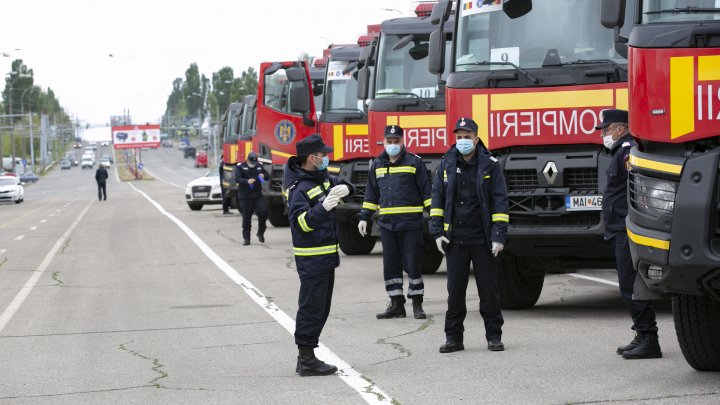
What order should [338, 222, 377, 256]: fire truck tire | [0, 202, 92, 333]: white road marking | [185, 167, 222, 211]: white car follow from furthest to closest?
1. [185, 167, 222, 211]: white car
2. [338, 222, 377, 256]: fire truck tire
3. [0, 202, 92, 333]: white road marking

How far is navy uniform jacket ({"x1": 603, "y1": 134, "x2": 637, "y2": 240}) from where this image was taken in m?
9.09

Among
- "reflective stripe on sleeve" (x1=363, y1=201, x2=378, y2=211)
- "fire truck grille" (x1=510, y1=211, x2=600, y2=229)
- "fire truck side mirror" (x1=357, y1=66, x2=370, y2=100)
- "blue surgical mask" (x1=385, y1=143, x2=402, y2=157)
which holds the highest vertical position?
"fire truck side mirror" (x1=357, y1=66, x2=370, y2=100)

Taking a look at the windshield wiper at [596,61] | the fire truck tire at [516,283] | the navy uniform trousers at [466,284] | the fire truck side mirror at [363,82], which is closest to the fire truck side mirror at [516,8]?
the windshield wiper at [596,61]

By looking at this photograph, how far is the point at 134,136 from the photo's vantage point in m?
138

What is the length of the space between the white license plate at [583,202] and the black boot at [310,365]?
3.24 m

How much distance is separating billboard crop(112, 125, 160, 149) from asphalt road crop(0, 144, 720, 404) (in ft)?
392

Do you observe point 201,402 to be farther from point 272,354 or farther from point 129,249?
point 129,249

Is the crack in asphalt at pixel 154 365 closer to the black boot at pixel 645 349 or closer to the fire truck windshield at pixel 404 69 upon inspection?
the black boot at pixel 645 349

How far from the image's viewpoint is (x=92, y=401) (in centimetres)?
788

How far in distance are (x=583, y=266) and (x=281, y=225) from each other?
18.7 m

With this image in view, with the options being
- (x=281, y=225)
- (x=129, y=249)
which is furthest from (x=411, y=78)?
(x=281, y=225)

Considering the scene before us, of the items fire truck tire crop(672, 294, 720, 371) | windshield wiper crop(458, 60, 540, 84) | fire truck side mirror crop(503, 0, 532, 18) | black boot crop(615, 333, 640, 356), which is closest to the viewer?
fire truck tire crop(672, 294, 720, 371)

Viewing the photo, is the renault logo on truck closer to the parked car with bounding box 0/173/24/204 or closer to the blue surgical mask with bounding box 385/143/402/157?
the blue surgical mask with bounding box 385/143/402/157

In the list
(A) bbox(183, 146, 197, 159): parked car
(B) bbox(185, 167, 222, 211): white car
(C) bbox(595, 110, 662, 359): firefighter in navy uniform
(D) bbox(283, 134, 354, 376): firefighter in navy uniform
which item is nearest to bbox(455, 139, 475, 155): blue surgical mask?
(C) bbox(595, 110, 662, 359): firefighter in navy uniform
